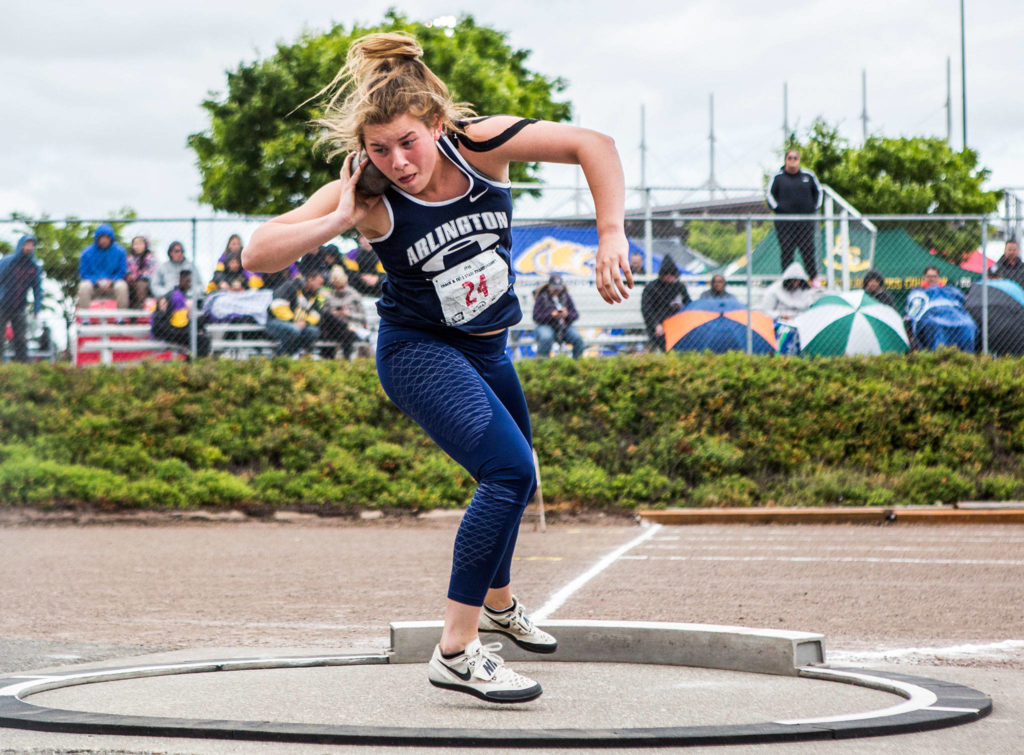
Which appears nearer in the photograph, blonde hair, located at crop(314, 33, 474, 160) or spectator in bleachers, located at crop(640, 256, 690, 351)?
blonde hair, located at crop(314, 33, 474, 160)

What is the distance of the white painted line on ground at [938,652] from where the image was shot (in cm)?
518

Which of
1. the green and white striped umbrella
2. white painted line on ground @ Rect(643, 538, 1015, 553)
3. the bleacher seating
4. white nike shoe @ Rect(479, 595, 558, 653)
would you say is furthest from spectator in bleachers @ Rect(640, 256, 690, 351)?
white nike shoe @ Rect(479, 595, 558, 653)

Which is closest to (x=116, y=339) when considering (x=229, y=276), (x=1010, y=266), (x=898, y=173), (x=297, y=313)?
(x=229, y=276)

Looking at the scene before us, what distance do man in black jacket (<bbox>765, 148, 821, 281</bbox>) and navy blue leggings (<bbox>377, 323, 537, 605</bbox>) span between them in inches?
442

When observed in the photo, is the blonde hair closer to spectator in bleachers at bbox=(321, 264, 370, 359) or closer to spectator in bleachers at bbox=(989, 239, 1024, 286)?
spectator in bleachers at bbox=(321, 264, 370, 359)

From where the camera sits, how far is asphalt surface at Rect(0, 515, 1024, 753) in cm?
368

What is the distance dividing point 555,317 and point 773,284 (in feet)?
8.79

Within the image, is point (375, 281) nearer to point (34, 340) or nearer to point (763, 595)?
point (34, 340)

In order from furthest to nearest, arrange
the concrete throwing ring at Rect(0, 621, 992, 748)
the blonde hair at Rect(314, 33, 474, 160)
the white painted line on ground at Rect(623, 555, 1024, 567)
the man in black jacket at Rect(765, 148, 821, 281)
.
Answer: the man in black jacket at Rect(765, 148, 821, 281), the white painted line on ground at Rect(623, 555, 1024, 567), the blonde hair at Rect(314, 33, 474, 160), the concrete throwing ring at Rect(0, 621, 992, 748)

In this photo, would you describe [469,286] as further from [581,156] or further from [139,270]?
[139,270]

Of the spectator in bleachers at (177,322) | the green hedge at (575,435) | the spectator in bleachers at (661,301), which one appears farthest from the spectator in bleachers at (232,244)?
the spectator in bleachers at (661,301)

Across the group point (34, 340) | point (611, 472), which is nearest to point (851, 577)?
point (611, 472)

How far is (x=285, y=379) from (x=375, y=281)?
5.09ft

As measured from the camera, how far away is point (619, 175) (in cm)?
387
